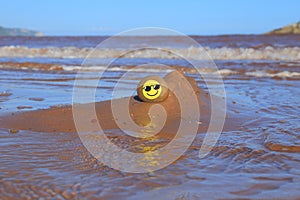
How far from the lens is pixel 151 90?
4.65 meters

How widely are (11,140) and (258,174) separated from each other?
2.24 m

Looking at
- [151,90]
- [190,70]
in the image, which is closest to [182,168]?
[151,90]

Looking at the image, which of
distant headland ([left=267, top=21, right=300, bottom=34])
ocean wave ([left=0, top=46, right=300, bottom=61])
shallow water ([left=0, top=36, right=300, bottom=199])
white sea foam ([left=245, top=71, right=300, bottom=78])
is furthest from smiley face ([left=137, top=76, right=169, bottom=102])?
distant headland ([left=267, top=21, right=300, bottom=34])

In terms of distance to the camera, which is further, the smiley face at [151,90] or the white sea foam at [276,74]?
the white sea foam at [276,74]

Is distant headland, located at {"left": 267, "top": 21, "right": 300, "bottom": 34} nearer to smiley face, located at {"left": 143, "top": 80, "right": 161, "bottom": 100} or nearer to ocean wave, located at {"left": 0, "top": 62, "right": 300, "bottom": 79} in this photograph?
ocean wave, located at {"left": 0, "top": 62, "right": 300, "bottom": 79}

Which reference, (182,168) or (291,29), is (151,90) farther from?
(291,29)

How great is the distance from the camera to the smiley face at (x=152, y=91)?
4641 mm

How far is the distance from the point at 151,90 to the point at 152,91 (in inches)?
0.7

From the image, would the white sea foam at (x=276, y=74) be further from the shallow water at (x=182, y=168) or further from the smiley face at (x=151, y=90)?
the smiley face at (x=151, y=90)

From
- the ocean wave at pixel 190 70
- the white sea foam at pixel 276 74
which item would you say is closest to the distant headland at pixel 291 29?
the ocean wave at pixel 190 70

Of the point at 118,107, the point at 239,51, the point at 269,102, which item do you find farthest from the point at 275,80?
the point at 239,51

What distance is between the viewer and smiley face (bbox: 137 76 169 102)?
464 cm

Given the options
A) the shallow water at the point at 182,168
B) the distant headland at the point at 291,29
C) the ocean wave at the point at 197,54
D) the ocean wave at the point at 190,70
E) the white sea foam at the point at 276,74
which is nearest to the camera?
the shallow water at the point at 182,168

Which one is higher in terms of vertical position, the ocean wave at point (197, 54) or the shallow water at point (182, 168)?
the ocean wave at point (197, 54)
